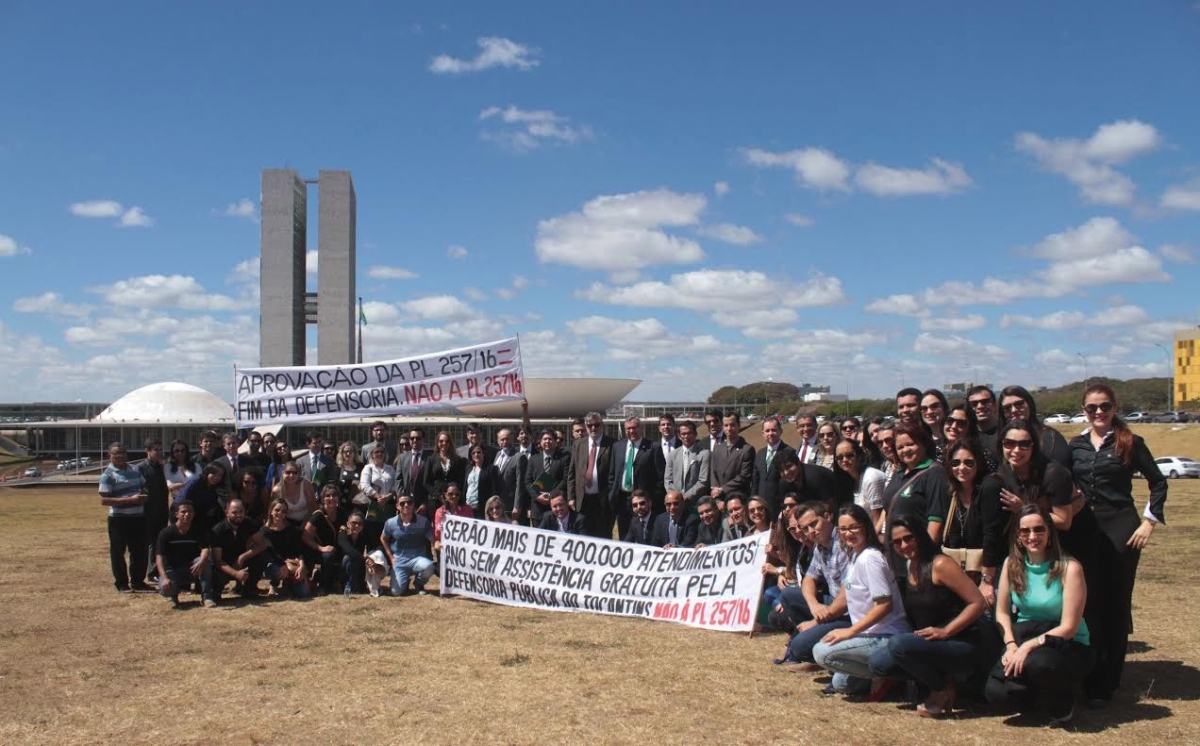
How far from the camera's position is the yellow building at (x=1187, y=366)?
100 m

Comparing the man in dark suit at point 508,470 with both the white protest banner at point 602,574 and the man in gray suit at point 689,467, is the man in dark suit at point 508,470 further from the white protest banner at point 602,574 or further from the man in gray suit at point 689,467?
the man in gray suit at point 689,467

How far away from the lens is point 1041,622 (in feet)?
17.7

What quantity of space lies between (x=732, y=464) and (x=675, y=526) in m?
1.02

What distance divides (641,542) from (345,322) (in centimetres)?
7660

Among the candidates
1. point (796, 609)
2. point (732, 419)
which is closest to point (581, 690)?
point (796, 609)

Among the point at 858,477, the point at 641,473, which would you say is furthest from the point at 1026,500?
the point at 641,473

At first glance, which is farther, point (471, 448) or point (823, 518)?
point (471, 448)

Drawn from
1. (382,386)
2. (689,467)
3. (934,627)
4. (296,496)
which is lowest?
(934,627)

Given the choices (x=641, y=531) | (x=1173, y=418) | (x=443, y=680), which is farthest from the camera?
(x=1173, y=418)

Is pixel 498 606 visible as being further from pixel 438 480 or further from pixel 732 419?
pixel 732 419

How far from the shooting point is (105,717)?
18.4 ft

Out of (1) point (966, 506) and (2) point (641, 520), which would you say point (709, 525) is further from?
(1) point (966, 506)

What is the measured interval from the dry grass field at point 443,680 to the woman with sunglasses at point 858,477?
1419 millimetres

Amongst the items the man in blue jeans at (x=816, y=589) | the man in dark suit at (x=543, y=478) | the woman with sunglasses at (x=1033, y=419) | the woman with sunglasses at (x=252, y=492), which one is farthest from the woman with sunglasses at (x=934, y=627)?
the woman with sunglasses at (x=252, y=492)
